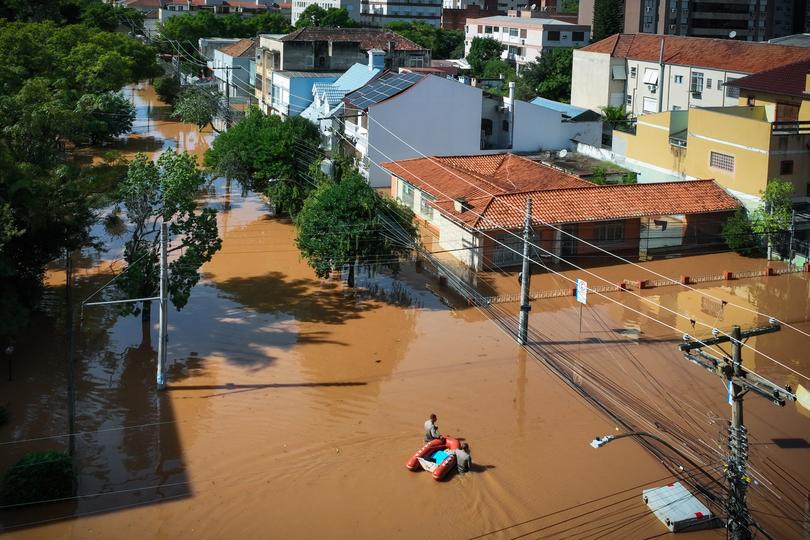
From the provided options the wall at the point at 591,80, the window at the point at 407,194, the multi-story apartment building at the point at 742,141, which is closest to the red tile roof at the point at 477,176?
the window at the point at 407,194

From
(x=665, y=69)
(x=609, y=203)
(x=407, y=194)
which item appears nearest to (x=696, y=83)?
(x=665, y=69)

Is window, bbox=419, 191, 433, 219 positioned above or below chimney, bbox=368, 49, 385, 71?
below

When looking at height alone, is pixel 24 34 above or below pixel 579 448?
above

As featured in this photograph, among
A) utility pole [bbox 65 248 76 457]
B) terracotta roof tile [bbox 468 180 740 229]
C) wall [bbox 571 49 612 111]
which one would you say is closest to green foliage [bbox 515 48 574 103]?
wall [bbox 571 49 612 111]

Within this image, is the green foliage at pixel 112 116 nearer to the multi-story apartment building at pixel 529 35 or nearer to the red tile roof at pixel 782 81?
the red tile roof at pixel 782 81

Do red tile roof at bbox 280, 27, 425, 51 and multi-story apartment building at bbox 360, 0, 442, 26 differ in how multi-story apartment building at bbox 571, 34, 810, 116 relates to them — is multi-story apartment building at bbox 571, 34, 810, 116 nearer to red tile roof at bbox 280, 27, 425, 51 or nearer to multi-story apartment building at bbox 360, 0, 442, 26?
red tile roof at bbox 280, 27, 425, 51

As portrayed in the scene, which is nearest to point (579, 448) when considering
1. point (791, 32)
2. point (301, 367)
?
point (301, 367)

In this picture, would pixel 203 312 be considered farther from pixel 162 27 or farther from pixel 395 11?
pixel 395 11

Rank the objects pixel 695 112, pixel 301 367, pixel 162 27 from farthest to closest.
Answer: pixel 162 27, pixel 695 112, pixel 301 367
